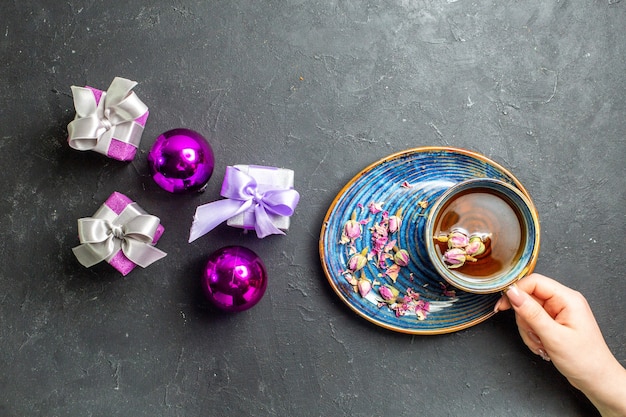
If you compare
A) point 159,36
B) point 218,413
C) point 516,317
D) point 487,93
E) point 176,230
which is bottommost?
point 218,413

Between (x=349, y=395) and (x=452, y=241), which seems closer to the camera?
(x=452, y=241)

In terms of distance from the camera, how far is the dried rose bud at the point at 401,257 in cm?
81

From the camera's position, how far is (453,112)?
847 mm

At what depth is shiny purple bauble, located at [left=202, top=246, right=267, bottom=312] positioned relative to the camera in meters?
0.75

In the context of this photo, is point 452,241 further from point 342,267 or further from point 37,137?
point 37,137

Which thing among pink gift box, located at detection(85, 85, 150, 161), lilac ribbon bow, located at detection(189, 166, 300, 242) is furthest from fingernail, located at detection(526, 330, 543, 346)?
pink gift box, located at detection(85, 85, 150, 161)

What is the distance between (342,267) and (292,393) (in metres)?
0.23

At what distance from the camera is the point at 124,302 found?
2.81ft

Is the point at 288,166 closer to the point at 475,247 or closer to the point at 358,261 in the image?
the point at 358,261

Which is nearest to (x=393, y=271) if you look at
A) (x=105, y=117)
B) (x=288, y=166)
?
(x=288, y=166)

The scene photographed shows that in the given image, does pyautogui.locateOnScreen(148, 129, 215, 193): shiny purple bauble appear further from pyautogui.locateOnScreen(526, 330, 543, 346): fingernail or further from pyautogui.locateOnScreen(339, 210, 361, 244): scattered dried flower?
pyautogui.locateOnScreen(526, 330, 543, 346): fingernail

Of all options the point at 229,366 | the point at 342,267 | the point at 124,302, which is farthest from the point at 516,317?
the point at 124,302

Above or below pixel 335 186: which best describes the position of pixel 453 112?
above

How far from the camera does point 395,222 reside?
2.66 feet
